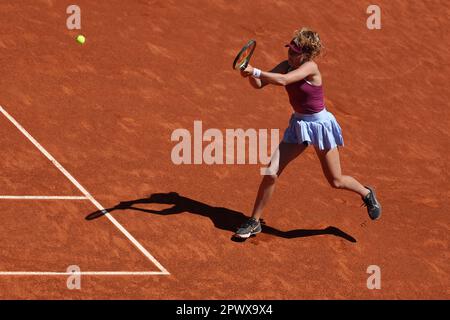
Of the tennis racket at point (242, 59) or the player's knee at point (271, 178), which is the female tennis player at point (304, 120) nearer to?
the player's knee at point (271, 178)

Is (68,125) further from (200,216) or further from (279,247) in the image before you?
(279,247)

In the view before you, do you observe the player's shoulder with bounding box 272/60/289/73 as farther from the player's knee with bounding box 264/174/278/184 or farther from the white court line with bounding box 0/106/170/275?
the white court line with bounding box 0/106/170/275

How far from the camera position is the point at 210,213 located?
1062cm

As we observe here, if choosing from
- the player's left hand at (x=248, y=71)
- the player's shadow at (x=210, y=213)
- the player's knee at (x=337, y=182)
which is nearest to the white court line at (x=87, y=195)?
the player's shadow at (x=210, y=213)

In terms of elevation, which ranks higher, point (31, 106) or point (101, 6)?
point (101, 6)

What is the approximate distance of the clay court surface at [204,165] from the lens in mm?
9602

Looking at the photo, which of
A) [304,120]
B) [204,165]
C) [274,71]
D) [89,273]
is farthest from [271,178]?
[89,273]

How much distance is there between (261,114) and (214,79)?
46.0 inches

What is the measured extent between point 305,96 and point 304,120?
0.88ft

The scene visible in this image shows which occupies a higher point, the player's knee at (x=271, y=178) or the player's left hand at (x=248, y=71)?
the player's left hand at (x=248, y=71)

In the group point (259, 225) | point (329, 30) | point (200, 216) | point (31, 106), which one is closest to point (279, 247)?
point (259, 225)

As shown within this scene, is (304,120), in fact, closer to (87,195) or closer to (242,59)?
(242,59)

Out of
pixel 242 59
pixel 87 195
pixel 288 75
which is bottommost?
pixel 87 195

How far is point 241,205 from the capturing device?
10.9m
